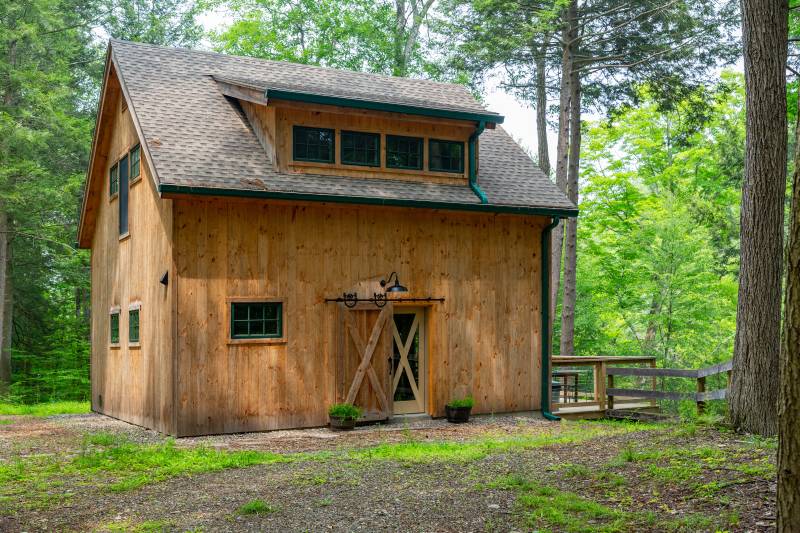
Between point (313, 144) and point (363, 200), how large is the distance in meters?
1.51

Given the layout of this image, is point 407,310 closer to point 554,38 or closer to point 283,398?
point 283,398

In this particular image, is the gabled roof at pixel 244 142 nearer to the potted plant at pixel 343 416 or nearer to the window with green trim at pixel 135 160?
the window with green trim at pixel 135 160

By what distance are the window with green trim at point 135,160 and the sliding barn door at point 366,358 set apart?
4832 mm

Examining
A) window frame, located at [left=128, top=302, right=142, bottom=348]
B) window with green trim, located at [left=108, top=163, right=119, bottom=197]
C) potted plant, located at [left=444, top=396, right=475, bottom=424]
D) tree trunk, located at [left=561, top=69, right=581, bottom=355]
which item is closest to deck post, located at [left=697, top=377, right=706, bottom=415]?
potted plant, located at [left=444, top=396, right=475, bottom=424]

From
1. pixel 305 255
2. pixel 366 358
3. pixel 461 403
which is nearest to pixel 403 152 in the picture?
pixel 305 255

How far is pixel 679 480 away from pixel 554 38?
18886 millimetres

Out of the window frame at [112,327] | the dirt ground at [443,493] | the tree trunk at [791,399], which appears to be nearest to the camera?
the tree trunk at [791,399]

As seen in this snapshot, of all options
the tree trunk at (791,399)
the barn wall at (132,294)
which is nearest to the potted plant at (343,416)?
the barn wall at (132,294)

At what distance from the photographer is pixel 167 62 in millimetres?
16969

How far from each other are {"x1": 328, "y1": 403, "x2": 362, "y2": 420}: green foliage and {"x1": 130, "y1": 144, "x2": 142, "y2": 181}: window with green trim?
585 cm

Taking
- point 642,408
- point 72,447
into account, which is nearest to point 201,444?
point 72,447

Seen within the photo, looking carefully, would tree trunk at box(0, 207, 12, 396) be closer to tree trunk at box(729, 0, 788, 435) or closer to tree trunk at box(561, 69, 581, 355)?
tree trunk at box(561, 69, 581, 355)

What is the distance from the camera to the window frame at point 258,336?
1333 centimetres

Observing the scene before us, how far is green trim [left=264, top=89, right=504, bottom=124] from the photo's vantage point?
13.8m
